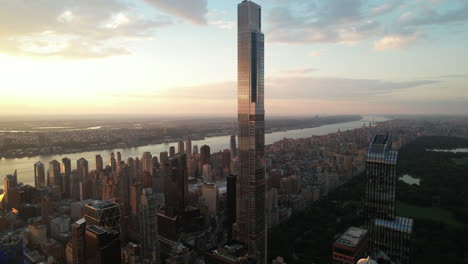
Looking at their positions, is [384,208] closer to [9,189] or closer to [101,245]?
[101,245]

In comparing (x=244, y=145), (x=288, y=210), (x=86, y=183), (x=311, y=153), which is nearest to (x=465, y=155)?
(x=311, y=153)

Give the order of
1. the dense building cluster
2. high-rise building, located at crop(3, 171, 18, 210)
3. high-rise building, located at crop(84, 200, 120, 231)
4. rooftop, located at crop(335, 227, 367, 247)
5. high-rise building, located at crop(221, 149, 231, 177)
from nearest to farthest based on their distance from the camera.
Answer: rooftop, located at crop(335, 227, 367, 247) → high-rise building, located at crop(84, 200, 120, 231) → the dense building cluster → high-rise building, located at crop(3, 171, 18, 210) → high-rise building, located at crop(221, 149, 231, 177)

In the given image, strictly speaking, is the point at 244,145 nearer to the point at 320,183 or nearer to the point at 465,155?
the point at 320,183

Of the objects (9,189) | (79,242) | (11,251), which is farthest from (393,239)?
(9,189)

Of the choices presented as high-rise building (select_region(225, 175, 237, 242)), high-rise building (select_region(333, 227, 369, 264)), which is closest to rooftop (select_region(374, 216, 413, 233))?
high-rise building (select_region(333, 227, 369, 264))

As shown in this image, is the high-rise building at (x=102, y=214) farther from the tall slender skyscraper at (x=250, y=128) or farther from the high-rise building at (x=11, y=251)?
the tall slender skyscraper at (x=250, y=128)

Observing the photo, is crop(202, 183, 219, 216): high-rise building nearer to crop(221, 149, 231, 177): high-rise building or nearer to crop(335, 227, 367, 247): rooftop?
crop(221, 149, 231, 177): high-rise building

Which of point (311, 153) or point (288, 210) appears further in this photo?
point (311, 153)
